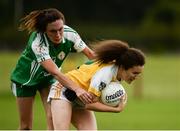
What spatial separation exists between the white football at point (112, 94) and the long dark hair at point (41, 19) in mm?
1083

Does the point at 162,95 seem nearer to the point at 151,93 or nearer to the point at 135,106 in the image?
the point at 151,93

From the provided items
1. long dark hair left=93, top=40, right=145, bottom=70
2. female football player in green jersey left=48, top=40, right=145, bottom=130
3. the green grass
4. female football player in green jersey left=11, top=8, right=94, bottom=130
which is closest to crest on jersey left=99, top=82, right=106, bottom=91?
female football player in green jersey left=48, top=40, right=145, bottom=130

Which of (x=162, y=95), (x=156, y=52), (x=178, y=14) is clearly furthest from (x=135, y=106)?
(x=178, y=14)

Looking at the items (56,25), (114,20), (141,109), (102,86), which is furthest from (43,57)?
(114,20)

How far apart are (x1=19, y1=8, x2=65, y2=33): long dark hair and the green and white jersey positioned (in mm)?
97

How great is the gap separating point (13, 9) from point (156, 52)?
1279cm

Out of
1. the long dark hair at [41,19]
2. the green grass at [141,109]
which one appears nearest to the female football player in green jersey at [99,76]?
the long dark hair at [41,19]

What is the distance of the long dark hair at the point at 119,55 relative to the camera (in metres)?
9.13

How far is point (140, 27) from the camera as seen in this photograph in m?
64.1

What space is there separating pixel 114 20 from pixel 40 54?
57156mm

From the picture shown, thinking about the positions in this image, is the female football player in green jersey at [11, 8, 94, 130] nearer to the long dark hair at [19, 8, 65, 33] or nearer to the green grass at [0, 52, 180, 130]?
the long dark hair at [19, 8, 65, 33]

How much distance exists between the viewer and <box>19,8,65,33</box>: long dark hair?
9.54 metres

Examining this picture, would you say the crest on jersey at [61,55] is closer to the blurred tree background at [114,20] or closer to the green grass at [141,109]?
the green grass at [141,109]

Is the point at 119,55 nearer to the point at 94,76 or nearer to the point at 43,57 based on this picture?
the point at 94,76
